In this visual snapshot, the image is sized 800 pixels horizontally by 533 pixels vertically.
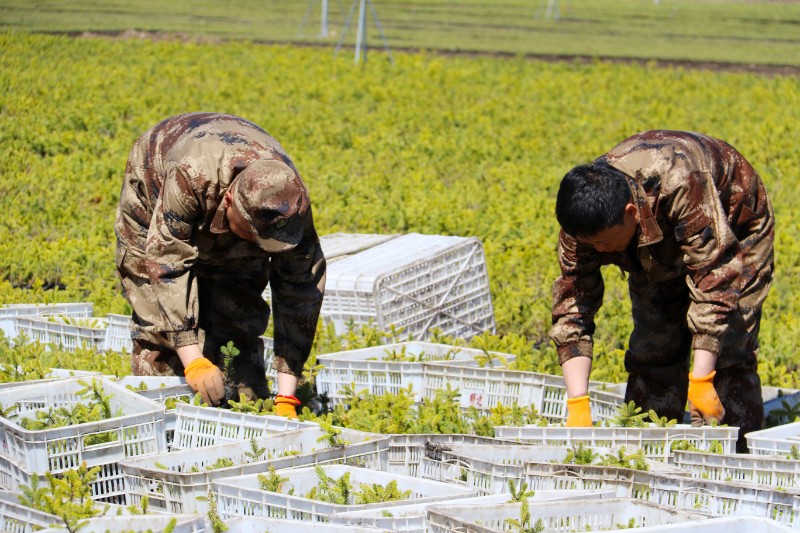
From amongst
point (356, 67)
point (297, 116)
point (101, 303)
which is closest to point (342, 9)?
point (356, 67)

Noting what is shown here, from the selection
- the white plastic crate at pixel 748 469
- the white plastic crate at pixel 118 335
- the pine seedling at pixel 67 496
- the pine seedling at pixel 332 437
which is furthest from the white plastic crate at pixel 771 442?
the white plastic crate at pixel 118 335

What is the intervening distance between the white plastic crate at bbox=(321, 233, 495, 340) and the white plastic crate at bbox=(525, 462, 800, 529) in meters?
2.35

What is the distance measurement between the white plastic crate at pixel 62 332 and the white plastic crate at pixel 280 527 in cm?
262

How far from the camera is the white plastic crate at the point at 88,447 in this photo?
378 centimetres

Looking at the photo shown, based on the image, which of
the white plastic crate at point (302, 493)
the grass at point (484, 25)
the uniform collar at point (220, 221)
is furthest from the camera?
the grass at point (484, 25)

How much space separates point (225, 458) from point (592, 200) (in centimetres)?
154

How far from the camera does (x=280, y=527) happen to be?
3352 millimetres

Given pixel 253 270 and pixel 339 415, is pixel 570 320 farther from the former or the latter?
pixel 253 270

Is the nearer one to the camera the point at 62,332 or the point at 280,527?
the point at 280,527

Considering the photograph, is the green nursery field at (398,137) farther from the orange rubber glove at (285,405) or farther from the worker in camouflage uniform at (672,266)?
the orange rubber glove at (285,405)

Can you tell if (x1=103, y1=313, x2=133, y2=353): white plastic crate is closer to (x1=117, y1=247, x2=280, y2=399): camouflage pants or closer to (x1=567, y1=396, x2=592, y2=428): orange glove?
(x1=117, y1=247, x2=280, y2=399): camouflage pants

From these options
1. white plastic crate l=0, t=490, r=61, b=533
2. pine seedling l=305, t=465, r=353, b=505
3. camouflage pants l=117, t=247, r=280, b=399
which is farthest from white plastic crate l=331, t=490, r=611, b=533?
camouflage pants l=117, t=247, r=280, b=399

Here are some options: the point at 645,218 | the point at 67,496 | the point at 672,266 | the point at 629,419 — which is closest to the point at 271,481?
the point at 67,496

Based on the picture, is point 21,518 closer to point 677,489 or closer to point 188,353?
Result: point 188,353
